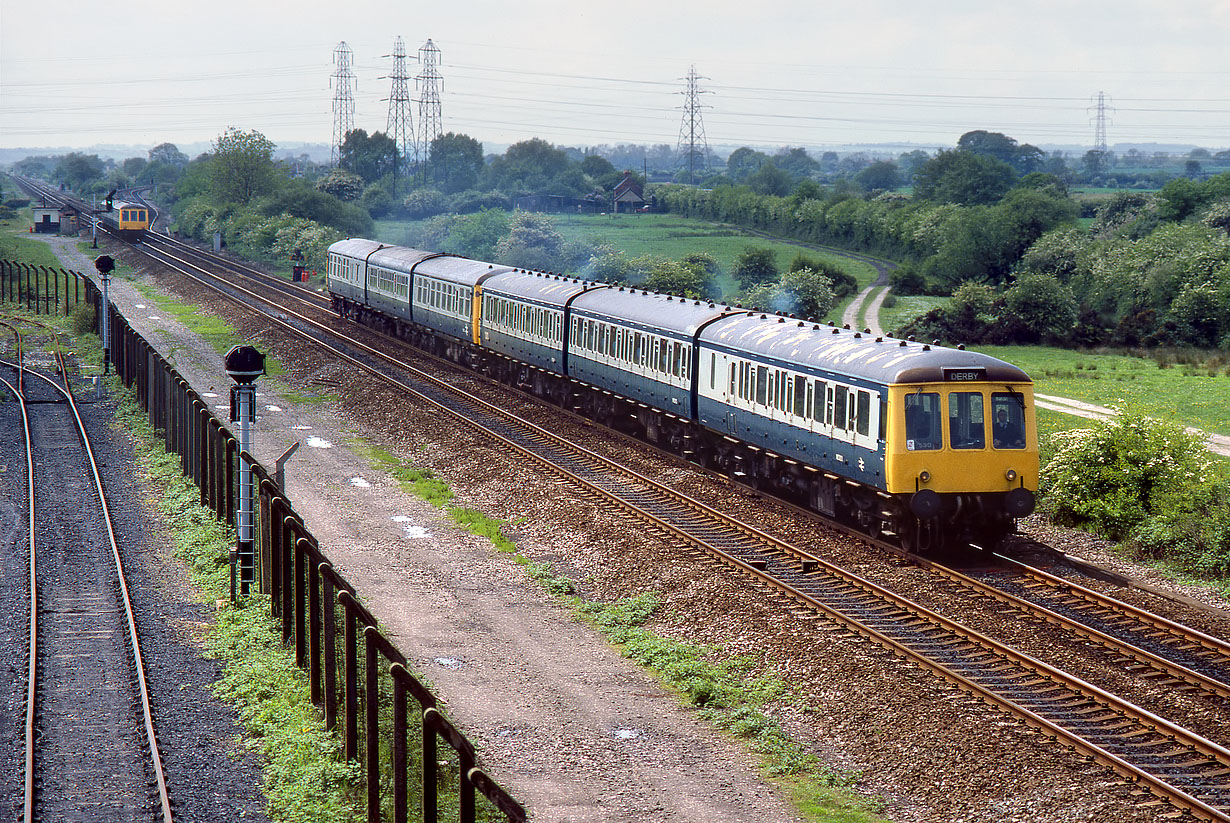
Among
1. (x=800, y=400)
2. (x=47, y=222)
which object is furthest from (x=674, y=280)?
(x=47, y=222)

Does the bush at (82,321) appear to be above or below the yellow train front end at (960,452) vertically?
above

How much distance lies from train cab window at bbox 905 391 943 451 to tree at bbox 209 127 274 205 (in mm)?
107355

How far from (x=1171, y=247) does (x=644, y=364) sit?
4761 centimetres

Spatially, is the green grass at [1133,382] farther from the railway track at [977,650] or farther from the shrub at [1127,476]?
the railway track at [977,650]

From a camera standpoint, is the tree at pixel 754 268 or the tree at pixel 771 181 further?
the tree at pixel 771 181

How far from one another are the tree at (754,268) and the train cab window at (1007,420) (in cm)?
4924

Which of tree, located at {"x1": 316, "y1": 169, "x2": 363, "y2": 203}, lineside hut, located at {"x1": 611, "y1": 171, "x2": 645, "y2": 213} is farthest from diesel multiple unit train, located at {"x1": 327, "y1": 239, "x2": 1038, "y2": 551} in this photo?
lineside hut, located at {"x1": 611, "y1": 171, "x2": 645, "y2": 213}

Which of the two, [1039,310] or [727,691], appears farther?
[1039,310]

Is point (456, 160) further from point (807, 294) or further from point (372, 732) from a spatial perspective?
point (372, 732)

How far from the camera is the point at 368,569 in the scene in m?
20.0

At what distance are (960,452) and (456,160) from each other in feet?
534

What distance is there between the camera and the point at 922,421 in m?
19.6

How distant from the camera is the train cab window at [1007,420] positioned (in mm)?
19906

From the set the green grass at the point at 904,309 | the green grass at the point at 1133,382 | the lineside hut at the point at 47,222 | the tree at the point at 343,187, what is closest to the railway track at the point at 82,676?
the green grass at the point at 1133,382
